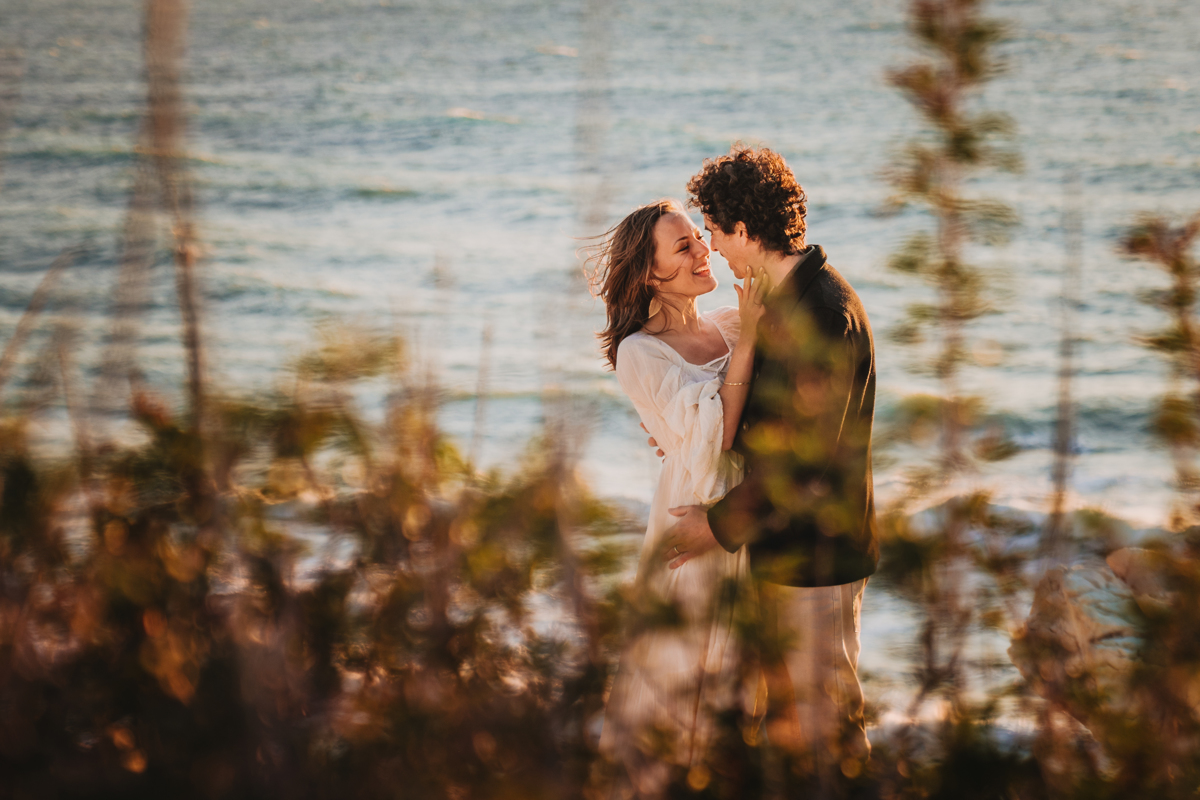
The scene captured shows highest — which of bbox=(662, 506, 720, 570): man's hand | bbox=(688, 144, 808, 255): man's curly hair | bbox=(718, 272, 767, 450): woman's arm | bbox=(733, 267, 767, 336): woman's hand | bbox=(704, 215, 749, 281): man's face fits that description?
bbox=(688, 144, 808, 255): man's curly hair

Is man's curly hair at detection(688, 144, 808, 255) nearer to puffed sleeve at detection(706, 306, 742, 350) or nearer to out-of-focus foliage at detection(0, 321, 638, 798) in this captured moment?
puffed sleeve at detection(706, 306, 742, 350)

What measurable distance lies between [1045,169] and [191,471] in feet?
75.4

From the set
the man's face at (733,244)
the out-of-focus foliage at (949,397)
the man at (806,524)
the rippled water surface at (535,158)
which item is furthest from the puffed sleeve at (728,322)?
the out-of-focus foliage at (949,397)

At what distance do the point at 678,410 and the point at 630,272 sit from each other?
0.67 meters

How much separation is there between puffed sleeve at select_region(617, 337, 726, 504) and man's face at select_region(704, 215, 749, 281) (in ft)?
1.37

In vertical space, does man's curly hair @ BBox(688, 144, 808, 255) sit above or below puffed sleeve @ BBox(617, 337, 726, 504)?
above

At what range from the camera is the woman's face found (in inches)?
139

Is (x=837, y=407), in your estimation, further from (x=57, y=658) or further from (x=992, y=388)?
(x=57, y=658)

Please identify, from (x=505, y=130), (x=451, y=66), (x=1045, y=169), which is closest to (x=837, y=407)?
(x=1045, y=169)

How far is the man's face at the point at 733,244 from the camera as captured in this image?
3316mm

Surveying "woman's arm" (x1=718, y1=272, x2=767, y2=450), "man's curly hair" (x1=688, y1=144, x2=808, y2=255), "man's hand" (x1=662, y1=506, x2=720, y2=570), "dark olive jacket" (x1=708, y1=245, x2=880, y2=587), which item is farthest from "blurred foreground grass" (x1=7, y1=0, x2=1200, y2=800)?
"man's curly hair" (x1=688, y1=144, x2=808, y2=255)

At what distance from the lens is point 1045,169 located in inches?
826

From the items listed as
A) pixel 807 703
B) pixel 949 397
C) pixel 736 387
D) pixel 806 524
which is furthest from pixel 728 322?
pixel 807 703

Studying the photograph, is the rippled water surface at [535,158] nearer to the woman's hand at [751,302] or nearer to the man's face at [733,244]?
the woman's hand at [751,302]
